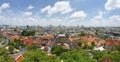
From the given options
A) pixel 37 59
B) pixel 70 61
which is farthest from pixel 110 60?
pixel 37 59

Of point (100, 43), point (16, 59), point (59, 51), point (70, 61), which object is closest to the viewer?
point (70, 61)

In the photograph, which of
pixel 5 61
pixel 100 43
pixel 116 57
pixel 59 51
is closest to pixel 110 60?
pixel 116 57

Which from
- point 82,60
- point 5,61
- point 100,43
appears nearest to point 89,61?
point 82,60

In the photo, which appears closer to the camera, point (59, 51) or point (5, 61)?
point (5, 61)

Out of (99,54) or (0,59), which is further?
(99,54)

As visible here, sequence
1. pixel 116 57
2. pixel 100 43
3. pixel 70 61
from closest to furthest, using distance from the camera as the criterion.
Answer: pixel 70 61 → pixel 116 57 → pixel 100 43

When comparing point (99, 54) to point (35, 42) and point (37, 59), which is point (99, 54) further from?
point (35, 42)

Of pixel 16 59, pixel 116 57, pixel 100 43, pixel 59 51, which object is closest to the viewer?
pixel 116 57

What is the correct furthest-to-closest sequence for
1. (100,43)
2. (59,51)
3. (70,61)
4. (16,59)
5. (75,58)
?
(100,43) < (59,51) < (16,59) < (75,58) < (70,61)

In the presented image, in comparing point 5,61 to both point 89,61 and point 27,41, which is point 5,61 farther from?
point 27,41

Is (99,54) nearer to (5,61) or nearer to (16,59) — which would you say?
(16,59)
